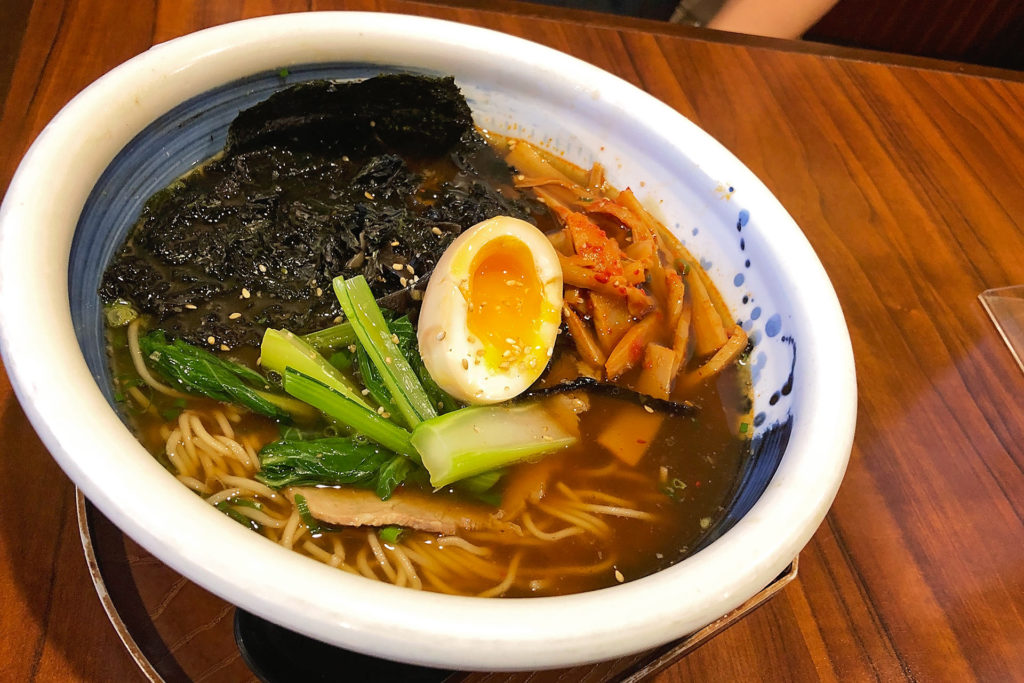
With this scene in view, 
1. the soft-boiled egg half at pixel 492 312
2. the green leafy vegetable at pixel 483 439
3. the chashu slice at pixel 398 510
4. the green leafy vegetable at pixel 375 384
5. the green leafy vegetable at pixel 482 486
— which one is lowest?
the chashu slice at pixel 398 510

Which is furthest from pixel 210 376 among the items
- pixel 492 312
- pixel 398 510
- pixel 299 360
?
pixel 492 312

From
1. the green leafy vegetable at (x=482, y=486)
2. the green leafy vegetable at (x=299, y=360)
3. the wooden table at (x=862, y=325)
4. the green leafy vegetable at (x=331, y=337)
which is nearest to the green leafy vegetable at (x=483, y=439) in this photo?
the green leafy vegetable at (x=482, y=486)

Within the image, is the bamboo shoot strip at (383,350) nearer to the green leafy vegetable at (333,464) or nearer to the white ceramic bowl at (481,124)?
the green leafy vegetable at (333,464)

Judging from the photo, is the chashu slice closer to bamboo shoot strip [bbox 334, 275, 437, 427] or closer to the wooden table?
bamboo shoot strip [bbox 334, 275, 437, 427]

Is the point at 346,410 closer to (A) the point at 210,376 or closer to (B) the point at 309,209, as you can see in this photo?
(A) the point at 210,376

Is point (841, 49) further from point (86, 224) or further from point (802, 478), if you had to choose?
point (86, 224)

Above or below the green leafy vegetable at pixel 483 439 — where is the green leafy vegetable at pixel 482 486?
below
